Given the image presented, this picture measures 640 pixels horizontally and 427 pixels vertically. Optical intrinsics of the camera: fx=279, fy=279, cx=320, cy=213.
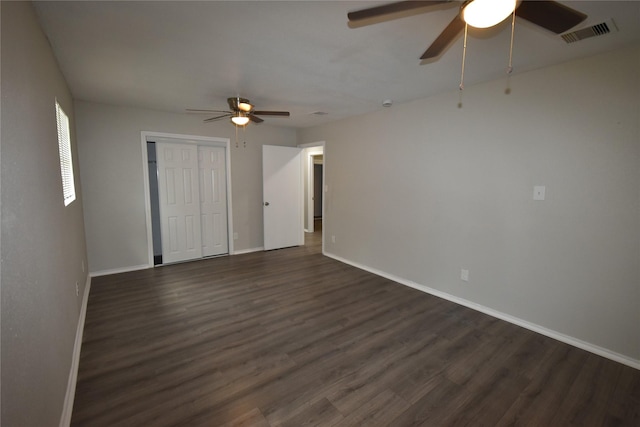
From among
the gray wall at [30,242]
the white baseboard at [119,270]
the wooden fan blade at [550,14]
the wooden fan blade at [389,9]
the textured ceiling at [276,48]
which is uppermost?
the textured ceiling at [276,48]

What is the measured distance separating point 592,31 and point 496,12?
141 centimetres

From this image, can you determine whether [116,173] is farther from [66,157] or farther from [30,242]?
[30,242]

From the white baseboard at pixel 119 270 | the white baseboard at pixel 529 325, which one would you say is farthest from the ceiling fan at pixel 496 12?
the white baseboard at pixel 119 270

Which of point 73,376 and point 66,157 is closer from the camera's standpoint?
point 73,376

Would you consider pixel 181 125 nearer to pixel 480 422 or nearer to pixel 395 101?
pixel 395 101

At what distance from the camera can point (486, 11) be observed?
3.96 feet

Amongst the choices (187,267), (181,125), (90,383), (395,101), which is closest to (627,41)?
(395,101)

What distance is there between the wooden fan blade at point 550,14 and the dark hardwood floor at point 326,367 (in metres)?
2.22

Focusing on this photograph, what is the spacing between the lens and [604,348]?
2.36 metres

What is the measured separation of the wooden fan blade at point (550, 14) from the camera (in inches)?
47.8

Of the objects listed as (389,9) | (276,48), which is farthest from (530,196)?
(276,48)

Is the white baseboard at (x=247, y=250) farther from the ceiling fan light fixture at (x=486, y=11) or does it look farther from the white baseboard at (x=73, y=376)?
the ceiling fan light fixture at (x=486, y=11)

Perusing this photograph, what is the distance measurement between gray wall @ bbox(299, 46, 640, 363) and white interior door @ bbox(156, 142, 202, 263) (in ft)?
10.3

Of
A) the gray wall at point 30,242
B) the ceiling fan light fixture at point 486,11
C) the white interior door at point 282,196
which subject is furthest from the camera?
the white interior door at point 282,196
